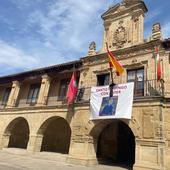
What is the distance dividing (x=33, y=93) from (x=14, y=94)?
185 centimetres

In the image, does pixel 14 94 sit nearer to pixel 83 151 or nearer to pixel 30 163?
pixel 30 163

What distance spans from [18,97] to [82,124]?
32.9 ft

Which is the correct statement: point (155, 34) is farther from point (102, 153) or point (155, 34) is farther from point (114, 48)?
point (102, 153)

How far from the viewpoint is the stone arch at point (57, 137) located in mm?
19188

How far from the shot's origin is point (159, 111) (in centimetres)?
1155

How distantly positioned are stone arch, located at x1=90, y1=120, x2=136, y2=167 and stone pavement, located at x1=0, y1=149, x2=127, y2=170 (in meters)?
2.59

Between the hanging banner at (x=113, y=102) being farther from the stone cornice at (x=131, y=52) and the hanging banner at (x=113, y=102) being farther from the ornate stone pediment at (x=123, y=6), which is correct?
the ornate stone pediment at (x=123, y=6)

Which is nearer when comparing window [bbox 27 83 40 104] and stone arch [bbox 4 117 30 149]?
window [bbox 27 83 40 104]

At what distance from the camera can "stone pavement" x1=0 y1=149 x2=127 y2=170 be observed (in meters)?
11.6

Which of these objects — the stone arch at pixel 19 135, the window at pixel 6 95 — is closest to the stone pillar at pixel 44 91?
the stone arch at pixel 19 135

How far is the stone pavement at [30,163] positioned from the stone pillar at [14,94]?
4.43 metres

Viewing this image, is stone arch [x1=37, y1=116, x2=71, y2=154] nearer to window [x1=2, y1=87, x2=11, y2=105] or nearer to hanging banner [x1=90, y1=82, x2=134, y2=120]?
hanging banner [x1=90, y1=82, x2=134, y2=120]

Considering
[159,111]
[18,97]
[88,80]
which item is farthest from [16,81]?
[159,111]

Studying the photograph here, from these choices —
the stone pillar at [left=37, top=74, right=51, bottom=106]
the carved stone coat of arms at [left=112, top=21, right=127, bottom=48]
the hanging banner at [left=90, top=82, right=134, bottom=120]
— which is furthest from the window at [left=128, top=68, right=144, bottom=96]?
the stone pillar at [left=37, top=74, right=51, bottom=106]
